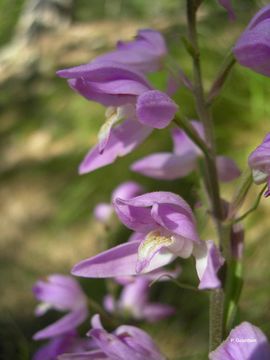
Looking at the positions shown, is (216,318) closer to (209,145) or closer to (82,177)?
(209,145)

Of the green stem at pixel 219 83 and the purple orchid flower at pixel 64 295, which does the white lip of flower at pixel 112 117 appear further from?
the purple orchid flower at pixel 64 295

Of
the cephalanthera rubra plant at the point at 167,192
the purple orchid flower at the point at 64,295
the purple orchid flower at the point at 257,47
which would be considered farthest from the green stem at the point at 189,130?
the purple orchid flower at the point at 64,295

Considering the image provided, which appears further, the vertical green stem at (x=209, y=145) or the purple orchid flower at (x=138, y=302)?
the purple orchid flower at (x=138, y=302)

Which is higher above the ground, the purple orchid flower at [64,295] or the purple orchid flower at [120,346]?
the purple orchid flower at [120,346]

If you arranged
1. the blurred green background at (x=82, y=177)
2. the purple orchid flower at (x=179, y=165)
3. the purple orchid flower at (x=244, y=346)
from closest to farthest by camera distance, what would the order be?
the purple orchid flower at (x=244, y=346) < the purple orchid flower at (x=179, y=165) < the blurred green background at (x=82, y=177)

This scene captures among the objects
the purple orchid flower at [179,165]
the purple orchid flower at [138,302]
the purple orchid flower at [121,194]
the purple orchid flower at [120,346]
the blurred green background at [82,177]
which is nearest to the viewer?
the purple orchid flower at [120,346]

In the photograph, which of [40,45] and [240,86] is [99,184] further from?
[40,45]

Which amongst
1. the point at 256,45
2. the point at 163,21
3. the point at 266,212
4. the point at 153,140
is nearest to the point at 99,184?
the point at 153,140
